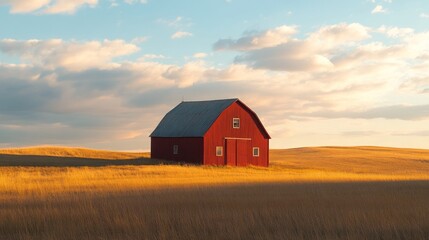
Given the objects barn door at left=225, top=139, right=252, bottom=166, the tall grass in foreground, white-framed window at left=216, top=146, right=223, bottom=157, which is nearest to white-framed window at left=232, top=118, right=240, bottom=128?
barn door at left=225, top=139, right=252, bottom=166

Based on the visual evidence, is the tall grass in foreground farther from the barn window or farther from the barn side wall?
the barn window

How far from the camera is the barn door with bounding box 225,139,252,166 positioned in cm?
5672

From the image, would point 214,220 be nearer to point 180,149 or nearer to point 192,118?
point 180,149

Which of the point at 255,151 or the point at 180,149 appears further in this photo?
the point at 255,151

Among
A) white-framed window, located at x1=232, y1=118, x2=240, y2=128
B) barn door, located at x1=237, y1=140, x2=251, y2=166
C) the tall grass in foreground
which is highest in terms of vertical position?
white-framed window, located at x1=232, y1=118, x2=240, y2=128

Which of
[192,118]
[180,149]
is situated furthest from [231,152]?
[192,118]

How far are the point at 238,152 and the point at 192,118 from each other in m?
5.91

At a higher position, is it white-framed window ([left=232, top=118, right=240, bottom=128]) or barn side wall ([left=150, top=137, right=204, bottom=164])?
white-framed window ([left=232, top=118, right=240, bottom=128])

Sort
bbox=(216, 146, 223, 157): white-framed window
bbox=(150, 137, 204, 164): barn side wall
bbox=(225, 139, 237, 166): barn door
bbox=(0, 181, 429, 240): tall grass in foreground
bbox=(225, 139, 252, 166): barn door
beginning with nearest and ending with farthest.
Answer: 1. bbox=(0, 181, 429, 240): tall grass in foreground
2. bbox=(150, 137, 204, 164): barn side wall
3. bbox=(216, 146, 223, 157): white-framed window
4. bbox=(225, 139, 237, 166): barn door
5. bbox=(225, 139, 252, 166): barn door

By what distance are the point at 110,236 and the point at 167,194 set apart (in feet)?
32.7

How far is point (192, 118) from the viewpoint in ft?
190

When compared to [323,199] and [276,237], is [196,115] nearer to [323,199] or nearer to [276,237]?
[323,199]

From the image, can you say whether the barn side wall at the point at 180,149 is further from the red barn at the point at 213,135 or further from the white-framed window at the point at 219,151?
the white-framed window at the point at 219,151

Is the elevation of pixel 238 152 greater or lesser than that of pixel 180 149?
lesser
